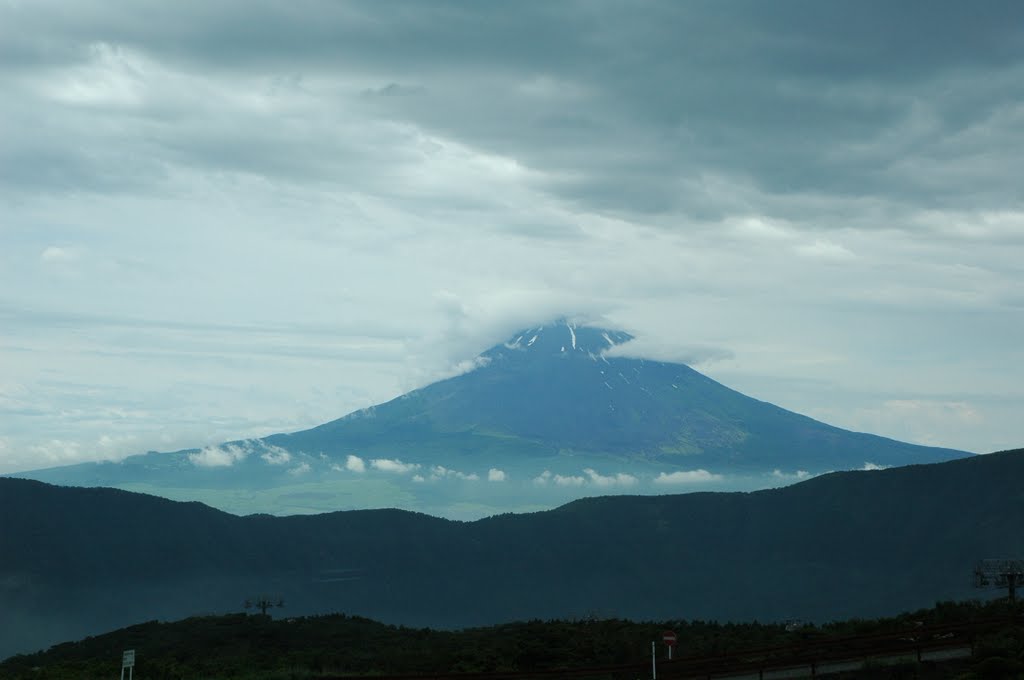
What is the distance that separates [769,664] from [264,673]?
66.0 ft

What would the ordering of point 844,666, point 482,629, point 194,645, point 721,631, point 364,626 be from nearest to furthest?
1. point 844,666
2. point 721,631
3. point 482,629
4. point 194,645
5. point 364,626

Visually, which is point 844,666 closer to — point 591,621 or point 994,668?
point 994,668

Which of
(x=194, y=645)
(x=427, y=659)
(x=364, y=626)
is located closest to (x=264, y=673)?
(x=427, y=659)

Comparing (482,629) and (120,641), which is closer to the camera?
(482,629)

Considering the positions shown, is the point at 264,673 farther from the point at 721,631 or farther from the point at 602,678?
the point at 721,631

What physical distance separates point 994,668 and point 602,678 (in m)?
12.3

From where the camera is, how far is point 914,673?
111 ft

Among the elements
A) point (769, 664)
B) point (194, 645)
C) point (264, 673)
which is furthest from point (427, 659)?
point (194, 645)

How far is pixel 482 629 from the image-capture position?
3039 inches

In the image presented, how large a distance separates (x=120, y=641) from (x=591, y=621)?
62.5 m

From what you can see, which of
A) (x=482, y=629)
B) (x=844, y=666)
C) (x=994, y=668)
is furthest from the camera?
(x=482, y=629)

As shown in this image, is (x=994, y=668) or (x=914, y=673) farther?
(x=914, y=673)

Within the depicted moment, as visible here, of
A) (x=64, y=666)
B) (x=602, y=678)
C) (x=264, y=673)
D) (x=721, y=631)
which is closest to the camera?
(x=602, y=678)

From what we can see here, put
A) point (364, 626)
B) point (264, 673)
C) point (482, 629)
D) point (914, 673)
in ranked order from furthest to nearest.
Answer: point (364, 626)
point (482, 629)
point (264, 673)
point (914, 673)
